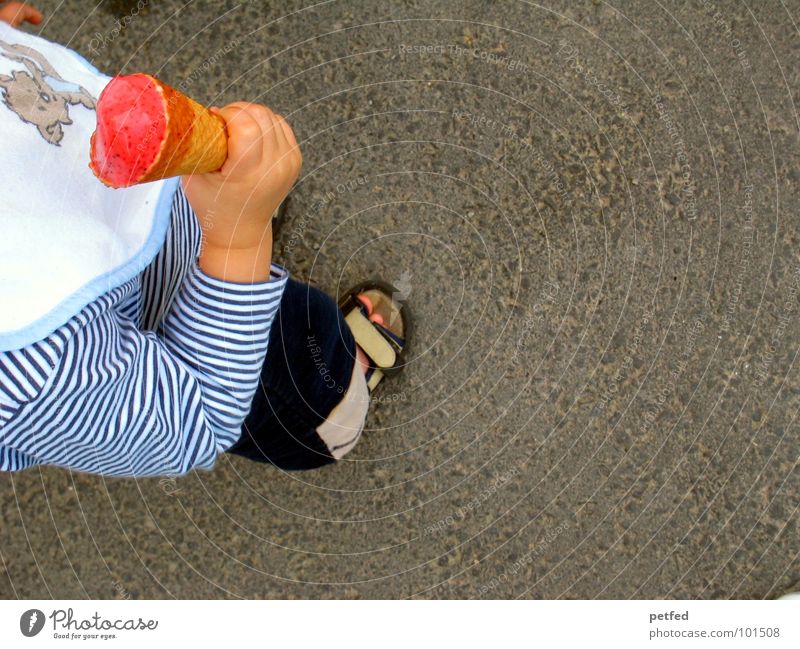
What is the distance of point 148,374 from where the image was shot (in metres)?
0.49

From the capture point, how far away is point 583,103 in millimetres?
903

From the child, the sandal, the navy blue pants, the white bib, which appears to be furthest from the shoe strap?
the white bib

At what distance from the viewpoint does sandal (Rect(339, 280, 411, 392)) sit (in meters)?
0.91

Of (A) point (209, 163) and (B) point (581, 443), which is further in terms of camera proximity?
(B) point (581, 443)

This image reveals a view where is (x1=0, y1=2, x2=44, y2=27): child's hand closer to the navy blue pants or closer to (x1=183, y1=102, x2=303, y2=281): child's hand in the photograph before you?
(x1=183, y1=102, x2=303, y2=281): child's hand

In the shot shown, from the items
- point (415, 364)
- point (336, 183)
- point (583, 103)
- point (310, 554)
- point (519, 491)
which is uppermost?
point (583, 103)

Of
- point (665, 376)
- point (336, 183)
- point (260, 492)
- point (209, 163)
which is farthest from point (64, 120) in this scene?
point (665, 376)

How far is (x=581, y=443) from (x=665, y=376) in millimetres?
135

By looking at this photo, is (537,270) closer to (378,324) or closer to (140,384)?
(378,324)

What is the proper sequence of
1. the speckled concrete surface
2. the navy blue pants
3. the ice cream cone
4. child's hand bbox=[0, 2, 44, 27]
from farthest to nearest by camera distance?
the speckled concrete surface < the navy blue pants < child's hand bbox=[0, 2, 44, 27] < the ice cream cone

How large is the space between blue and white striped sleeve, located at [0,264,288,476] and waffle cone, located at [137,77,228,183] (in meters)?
0.11

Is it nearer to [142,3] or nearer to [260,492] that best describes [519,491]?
[260,492]

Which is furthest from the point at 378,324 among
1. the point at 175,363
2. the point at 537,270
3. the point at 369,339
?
the point at 175,363

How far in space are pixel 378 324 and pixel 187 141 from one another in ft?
1.77
